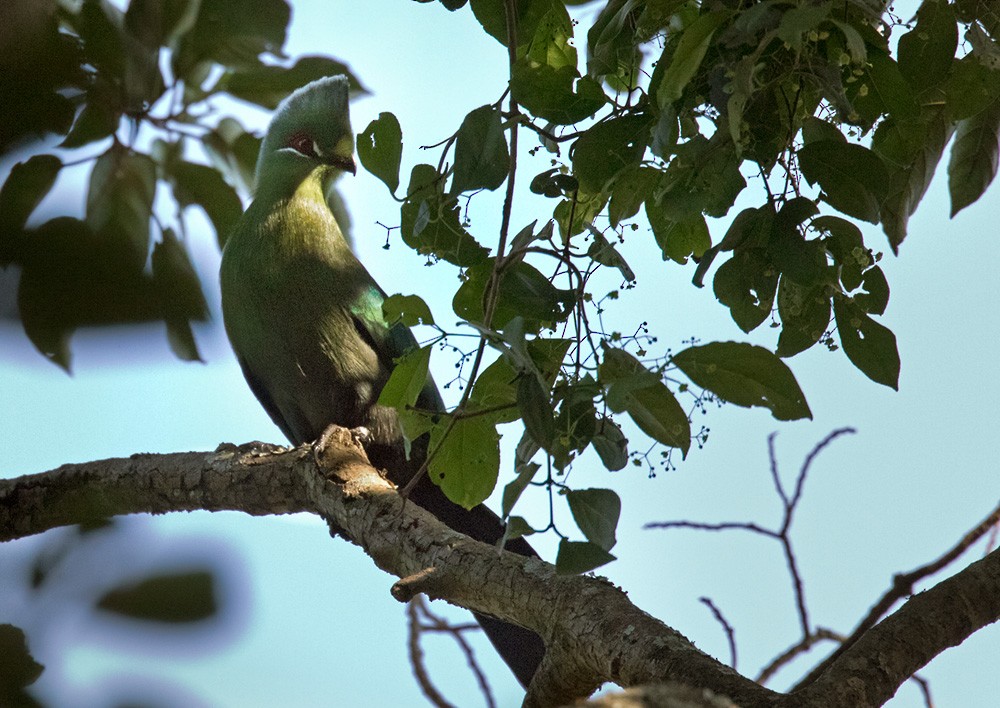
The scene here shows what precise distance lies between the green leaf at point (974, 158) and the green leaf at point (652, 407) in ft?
1.97

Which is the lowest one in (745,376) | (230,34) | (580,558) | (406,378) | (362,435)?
(580,558)

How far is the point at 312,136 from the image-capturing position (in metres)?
2.79

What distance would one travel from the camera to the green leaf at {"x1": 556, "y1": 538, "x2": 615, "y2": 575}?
1154 mm

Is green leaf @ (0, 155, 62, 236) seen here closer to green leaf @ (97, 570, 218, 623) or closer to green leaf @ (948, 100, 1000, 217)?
green leaf @ (97, 570, 218, 623)

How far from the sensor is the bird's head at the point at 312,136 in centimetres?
275

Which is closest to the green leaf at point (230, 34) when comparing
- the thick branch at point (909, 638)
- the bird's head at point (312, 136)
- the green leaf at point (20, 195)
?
the green leaf at point (20, 195)

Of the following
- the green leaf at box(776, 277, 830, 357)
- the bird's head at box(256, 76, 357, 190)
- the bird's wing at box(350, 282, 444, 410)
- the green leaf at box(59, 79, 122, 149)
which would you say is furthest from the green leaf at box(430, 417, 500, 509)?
the bird's head at box(256, 76, 357, 190)

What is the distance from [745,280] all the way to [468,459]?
48cm

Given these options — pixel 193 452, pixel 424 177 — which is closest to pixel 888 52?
pixel 424 177

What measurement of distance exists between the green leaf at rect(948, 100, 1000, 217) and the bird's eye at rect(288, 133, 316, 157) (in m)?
1.81

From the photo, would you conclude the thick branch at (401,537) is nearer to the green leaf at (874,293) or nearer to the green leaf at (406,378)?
the green leaf at (406,378)

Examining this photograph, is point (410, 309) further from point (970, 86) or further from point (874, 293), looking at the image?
point (970, 86)

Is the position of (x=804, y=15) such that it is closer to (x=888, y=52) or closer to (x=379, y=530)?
(x=888, y=52)

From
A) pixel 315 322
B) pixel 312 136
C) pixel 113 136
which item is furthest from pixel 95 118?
pixel 312 136
